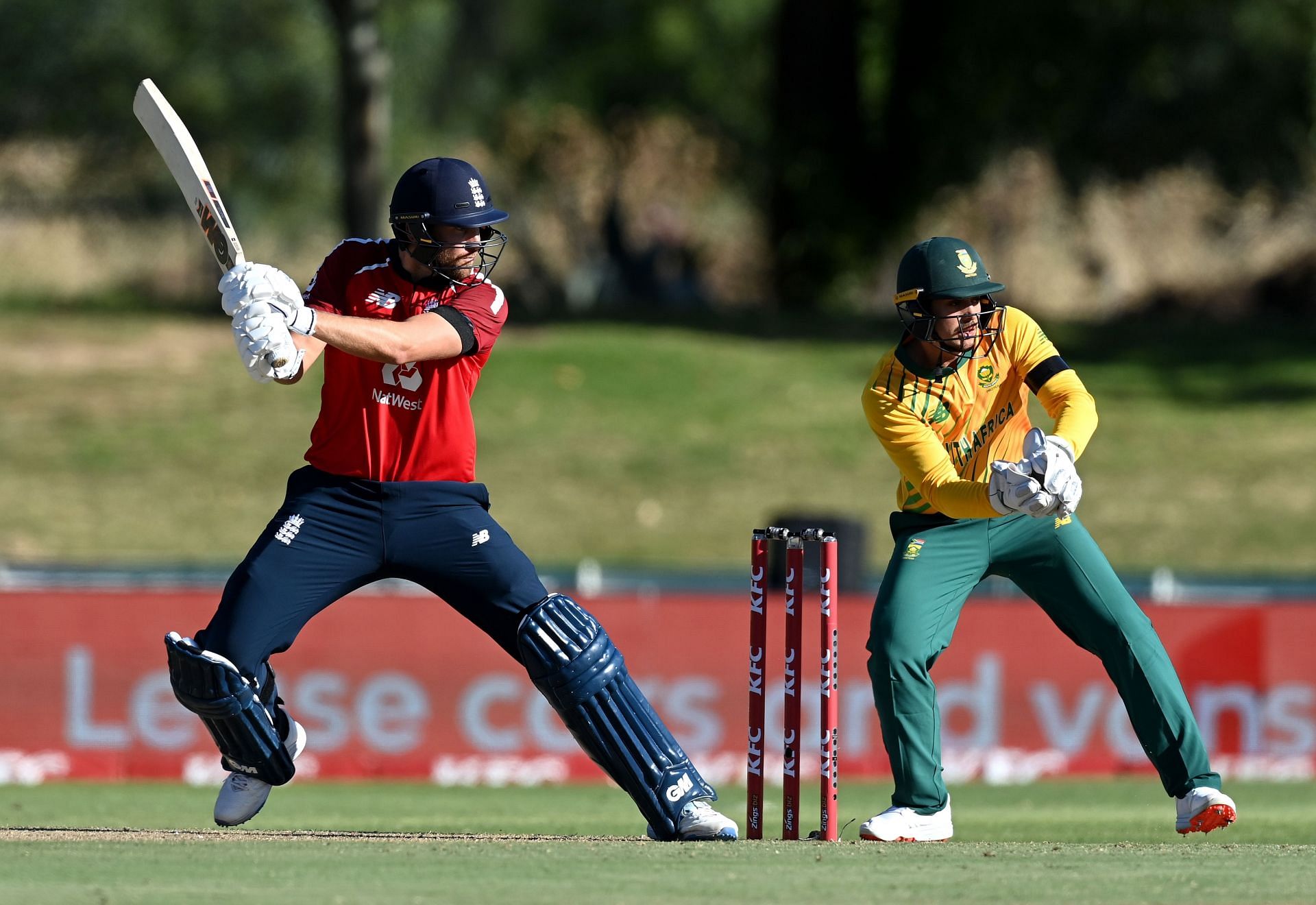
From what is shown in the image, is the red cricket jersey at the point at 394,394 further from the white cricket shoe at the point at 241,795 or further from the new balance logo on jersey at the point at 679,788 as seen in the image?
the new balance logo on jersey at the point at 679,788

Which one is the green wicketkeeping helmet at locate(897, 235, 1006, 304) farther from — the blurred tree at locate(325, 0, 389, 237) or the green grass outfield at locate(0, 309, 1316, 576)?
the blurred tree at locate(325, 0, 389, 237)

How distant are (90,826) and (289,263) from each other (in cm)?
2685

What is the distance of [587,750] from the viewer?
21.0 feet

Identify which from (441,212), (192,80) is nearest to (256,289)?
(441,212)

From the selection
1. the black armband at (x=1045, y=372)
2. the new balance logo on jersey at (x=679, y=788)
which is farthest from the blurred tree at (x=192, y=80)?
the new balance logo on jersey at (x=679, y=788)

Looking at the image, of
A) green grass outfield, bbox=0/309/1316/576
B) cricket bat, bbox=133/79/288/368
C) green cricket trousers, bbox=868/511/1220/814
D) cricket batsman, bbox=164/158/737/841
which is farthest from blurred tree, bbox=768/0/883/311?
cricket batsman, bbox=164/158/737/841

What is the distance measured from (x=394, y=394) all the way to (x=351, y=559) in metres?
0.53

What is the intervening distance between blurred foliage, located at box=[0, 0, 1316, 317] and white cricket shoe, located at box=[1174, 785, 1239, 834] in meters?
17.6

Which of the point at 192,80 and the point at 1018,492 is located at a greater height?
the point at 192,80

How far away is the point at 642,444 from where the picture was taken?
20.0 m

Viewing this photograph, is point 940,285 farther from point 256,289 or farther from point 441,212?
point 256,289

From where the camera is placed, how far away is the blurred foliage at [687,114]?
25.2 meters

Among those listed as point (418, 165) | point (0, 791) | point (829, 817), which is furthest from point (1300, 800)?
point (0, 791)

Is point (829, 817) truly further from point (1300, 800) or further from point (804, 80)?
point (804, 80)
